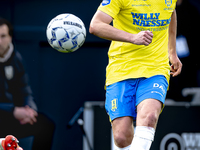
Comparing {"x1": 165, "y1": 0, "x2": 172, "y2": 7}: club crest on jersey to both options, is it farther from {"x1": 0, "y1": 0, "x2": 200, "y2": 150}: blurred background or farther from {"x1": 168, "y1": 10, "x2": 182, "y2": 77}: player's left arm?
{"x1": 0, "y1": 0, "x2": 200, "y2": 150}: blurred background

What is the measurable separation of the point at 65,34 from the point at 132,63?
0.84 meters

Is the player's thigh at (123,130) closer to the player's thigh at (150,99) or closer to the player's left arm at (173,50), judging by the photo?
the player's thigh at (150,99)

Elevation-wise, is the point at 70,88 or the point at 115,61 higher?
the point at 115,61

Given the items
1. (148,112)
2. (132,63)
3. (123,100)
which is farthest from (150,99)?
(132,63)

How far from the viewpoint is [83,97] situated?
19.9 ft

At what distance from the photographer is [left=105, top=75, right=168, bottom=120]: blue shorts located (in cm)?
346

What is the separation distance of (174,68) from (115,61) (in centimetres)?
74

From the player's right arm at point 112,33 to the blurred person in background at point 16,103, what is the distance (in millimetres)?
2855

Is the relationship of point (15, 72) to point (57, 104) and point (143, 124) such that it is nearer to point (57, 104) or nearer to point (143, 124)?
point (57, 104)

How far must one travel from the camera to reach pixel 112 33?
3.30 m

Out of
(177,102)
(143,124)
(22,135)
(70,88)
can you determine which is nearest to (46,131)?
(22,135)

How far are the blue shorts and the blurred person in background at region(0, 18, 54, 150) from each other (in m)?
2.56

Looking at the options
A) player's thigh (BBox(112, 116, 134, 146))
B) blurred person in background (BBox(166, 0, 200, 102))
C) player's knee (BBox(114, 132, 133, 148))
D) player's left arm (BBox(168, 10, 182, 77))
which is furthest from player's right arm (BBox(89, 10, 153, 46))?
blurred person in background (BBox(166, 0, 200, 102))

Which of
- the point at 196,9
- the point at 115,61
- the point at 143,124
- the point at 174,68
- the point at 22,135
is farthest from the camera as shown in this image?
the point at 196,9
